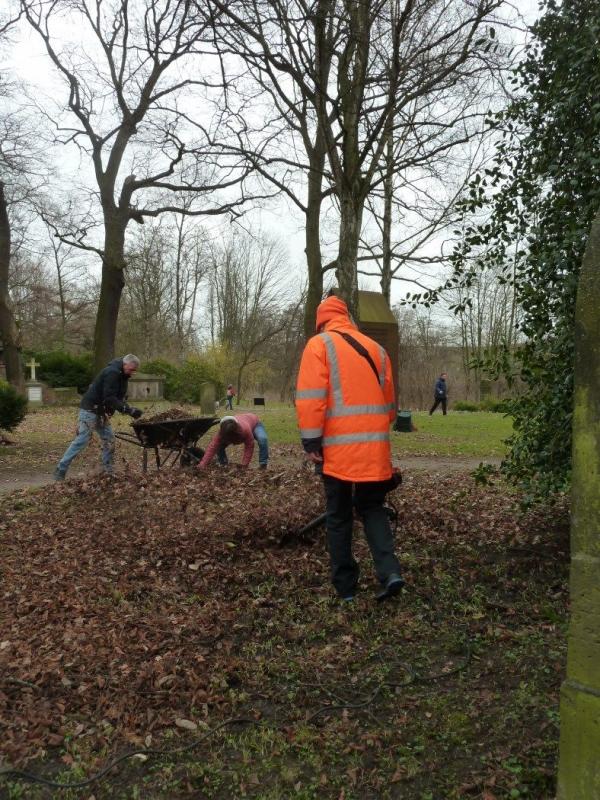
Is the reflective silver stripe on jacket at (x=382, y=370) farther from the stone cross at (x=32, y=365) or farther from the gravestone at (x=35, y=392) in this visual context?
the stone cross at (x=32, y=365)

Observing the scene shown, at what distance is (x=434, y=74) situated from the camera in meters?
8.48

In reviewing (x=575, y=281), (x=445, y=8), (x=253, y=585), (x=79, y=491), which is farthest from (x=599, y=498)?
(x=445, y=8)

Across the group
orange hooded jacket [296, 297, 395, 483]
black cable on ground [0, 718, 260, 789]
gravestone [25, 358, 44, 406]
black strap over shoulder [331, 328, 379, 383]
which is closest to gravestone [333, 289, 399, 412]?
black strap over shoulder [331, 328, 379, 383]

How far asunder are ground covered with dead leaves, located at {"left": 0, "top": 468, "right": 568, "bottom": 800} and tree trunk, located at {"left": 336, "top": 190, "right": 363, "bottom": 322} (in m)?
4.98

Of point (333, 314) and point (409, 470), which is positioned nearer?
point (333, 314)

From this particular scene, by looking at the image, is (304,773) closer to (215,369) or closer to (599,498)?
(599,498)

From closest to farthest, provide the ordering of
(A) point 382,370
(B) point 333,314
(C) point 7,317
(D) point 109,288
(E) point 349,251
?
(A) point 382,370 < (B) point 333,314 < (E) point 349,251 < (D) point 109,288 < (C) point 7,317

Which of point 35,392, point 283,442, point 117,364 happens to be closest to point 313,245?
point 283,442

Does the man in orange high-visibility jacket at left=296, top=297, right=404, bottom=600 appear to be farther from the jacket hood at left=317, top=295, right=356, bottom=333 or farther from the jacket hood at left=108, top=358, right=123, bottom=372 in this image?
the jacket hood at left=108, top=358, right=123, bottom=372

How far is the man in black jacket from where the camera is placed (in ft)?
30.6

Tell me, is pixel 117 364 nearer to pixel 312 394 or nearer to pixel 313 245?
pixel 312 394

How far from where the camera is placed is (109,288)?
18859mm

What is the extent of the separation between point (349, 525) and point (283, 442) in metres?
10.5

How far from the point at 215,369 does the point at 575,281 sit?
31.5 metres
